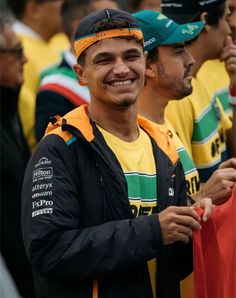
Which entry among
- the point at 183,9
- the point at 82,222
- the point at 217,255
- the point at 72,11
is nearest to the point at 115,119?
the point at 82,222

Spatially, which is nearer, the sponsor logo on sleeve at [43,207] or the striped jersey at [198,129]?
the sponsor logo on sleeve at [43,207]

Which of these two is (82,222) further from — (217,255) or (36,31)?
(36,31)

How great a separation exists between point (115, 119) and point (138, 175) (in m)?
0.28

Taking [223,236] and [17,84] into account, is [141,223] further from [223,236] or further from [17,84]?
[17,84]

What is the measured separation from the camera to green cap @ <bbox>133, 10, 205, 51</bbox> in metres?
5.67

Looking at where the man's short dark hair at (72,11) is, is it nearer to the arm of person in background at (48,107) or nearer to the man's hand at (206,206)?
the arm of person in background at (48,107)

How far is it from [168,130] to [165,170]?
0.65 m

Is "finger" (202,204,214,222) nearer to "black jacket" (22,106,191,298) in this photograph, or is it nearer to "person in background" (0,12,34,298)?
"black jacket" (22,106,191,298)

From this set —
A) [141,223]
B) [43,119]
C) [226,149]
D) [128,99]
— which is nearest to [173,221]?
[141,223]

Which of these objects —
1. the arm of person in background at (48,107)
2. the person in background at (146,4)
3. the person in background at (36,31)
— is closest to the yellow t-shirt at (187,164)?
the arm of person in background at (48,107)

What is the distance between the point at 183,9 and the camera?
651 centimetres

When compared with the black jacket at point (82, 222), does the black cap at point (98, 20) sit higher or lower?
higher

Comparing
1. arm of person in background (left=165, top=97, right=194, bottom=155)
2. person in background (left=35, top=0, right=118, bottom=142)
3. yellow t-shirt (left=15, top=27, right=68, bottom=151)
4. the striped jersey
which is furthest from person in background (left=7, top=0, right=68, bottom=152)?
arm of person in background (left=165, top=97, right=194, bottom=155)

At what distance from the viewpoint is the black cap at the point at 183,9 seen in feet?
21.3
